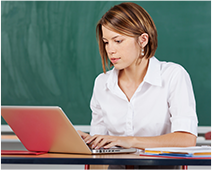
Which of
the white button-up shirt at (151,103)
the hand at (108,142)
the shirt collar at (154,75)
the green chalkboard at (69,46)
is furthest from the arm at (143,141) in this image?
the green chalkboard at (69,46)

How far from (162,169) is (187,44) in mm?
1171

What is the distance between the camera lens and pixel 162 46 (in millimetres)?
2107

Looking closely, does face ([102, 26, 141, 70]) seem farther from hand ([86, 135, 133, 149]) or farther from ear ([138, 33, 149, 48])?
hand ([86, 135, 133, 149])

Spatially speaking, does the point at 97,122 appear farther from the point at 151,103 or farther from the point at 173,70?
the point at 173,70

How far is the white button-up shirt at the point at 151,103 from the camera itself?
1265 millimetres

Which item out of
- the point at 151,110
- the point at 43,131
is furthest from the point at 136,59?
the point at 43,131

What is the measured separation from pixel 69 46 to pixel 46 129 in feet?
4.53

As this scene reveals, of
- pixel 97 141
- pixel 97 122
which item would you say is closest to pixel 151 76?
pixel 97 122

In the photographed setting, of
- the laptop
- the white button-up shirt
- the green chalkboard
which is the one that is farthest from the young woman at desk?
the green chalkboard

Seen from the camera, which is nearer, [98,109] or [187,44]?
[98,109]

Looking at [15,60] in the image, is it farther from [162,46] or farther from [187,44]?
[187,44]

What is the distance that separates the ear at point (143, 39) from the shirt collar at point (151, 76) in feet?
0.32

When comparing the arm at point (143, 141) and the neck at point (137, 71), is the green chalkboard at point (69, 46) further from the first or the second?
the arm at point (143, 141)

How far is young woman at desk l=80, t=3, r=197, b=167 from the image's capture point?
1.29 meters
